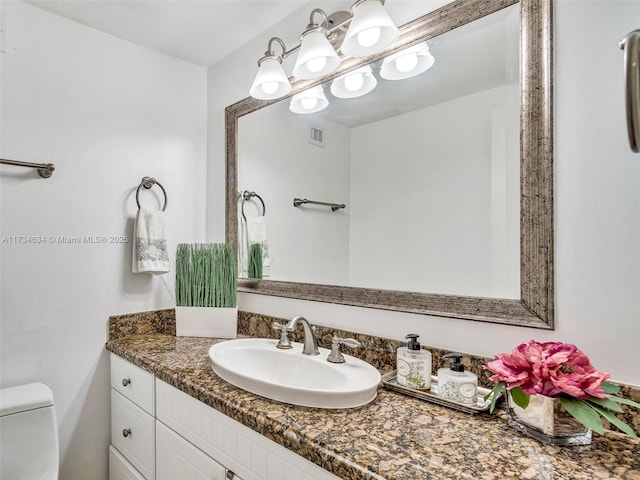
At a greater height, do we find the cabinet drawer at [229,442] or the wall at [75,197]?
the wall at [75,197]

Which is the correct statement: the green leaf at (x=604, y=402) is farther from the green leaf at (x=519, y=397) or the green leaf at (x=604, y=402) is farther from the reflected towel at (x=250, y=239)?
the reflected towel at (x=250, y=239)

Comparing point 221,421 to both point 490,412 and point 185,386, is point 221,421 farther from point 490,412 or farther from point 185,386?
point 490,412

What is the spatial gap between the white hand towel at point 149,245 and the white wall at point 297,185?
1.42ft

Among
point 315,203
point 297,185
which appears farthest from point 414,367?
point 297,185

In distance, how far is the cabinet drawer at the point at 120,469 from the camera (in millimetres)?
1509

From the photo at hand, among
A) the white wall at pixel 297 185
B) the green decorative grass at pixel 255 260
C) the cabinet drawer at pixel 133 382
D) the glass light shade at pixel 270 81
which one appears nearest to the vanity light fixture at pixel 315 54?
the glass light shade at pixel 270 81

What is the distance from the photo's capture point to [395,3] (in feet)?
4.18

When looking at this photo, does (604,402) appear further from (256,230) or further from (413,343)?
(256,230)

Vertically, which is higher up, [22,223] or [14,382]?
[22,223]

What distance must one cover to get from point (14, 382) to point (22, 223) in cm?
64

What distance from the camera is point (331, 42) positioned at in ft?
4.62

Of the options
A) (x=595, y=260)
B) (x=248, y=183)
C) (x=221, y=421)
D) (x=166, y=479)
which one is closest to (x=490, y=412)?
(x=595, y=260)

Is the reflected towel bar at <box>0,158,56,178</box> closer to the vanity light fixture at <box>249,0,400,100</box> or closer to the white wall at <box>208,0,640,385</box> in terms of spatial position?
the vanity light fixture at <box>249,0,400,100</box>

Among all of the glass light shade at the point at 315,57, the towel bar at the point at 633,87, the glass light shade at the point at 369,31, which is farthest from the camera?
the glass light shade at the point at 315,57
